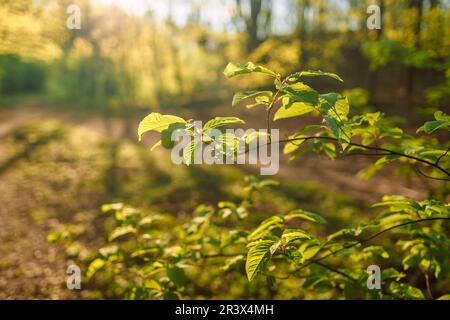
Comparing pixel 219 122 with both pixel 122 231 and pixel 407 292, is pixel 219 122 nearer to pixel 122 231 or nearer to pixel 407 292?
pixel 122 231

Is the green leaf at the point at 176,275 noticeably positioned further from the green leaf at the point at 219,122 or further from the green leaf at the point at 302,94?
the green leaf at the point at 302,94

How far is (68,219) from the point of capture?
591cm

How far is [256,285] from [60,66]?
2761 cm

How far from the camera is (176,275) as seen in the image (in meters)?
1.58

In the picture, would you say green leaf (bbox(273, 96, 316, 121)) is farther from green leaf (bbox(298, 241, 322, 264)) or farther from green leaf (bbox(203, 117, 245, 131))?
green leaf (bbox(298, 241, 322, 264))

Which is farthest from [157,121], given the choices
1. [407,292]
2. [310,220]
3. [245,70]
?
[407,292]

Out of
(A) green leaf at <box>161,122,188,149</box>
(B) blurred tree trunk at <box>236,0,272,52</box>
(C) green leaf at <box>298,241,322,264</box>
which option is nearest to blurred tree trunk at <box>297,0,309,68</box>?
(B) blurred tree trunk at <box>236,0,272,52</box>

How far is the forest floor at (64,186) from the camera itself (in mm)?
4355

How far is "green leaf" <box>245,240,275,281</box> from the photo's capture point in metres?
1.09

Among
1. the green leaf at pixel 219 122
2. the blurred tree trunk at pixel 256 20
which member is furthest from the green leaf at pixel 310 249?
the blurred tree trunk at pixel 256 20

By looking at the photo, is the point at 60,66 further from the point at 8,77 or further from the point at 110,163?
the point at 110,163

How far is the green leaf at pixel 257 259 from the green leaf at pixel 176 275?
55 cm

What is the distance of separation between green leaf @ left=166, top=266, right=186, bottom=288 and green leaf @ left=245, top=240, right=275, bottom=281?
0.55m

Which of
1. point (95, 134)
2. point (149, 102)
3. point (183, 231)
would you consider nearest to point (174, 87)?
point (149, 102)
